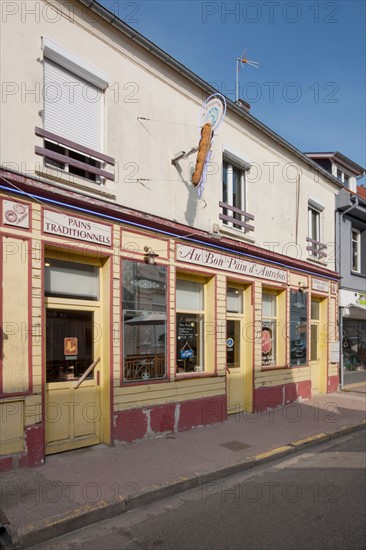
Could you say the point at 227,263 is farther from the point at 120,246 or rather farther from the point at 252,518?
the point at 252,518

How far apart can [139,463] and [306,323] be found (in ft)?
25.5

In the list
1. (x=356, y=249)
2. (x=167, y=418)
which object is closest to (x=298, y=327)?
(x=356, y=249)

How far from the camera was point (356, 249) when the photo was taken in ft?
51.7

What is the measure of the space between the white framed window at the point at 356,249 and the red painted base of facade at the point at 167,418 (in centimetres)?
871

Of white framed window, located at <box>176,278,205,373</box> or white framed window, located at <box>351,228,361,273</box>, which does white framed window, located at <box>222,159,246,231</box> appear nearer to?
white framed window, located at <box>176,278,205,373</box>

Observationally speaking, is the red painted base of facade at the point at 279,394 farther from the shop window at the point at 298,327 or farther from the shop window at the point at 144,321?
the shop window at the point at 144,321

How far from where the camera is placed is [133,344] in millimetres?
7645

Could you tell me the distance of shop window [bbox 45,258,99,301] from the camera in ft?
22.2

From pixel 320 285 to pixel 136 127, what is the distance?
7.96 meters

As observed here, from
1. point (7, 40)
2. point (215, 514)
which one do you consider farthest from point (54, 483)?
point (7, 40)

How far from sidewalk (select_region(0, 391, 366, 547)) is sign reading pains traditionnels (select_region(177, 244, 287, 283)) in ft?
10.6

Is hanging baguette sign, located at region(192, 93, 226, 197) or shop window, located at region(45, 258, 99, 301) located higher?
hanging baguette sign, located at region(192, 93, 226, 197)

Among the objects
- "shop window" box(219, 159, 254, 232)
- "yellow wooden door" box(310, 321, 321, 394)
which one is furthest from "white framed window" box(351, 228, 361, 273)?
"shop window" box(219, 159, 254, 232)

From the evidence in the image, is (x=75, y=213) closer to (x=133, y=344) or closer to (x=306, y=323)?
(x=133, y=344)
